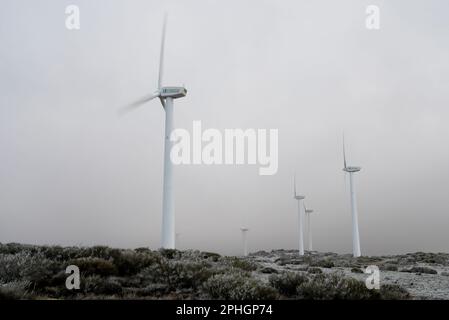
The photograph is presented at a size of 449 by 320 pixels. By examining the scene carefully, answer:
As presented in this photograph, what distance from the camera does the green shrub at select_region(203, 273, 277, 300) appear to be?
970 centimetres

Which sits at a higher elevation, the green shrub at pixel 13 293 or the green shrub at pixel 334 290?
the green shrub at pixel 13 293

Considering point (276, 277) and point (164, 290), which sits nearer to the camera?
point (164, 290)

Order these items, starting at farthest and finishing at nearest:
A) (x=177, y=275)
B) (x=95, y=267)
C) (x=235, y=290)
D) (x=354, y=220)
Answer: (x=354, y=220) → (x=95, y=267) → (x=177, y=275) → (x=235, y=290)

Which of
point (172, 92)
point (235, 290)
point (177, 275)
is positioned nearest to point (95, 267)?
point (177, 275)

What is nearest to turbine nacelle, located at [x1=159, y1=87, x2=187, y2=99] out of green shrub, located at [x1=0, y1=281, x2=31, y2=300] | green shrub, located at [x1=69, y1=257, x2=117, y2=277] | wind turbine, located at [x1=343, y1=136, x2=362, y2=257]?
green shrub, located at [x1=69, y1=257, x2=117, y2=277]

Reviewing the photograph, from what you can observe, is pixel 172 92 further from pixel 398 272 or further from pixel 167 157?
pixel 398 272

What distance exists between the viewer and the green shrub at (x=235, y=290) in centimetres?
970

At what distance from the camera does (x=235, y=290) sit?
9.97m

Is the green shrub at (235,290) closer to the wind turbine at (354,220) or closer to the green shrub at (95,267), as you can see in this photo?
the green shrub at (95,267)

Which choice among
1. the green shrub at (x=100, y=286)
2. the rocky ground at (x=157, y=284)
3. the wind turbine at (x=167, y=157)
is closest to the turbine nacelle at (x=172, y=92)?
the wind turbine at (x=167, y=157)
